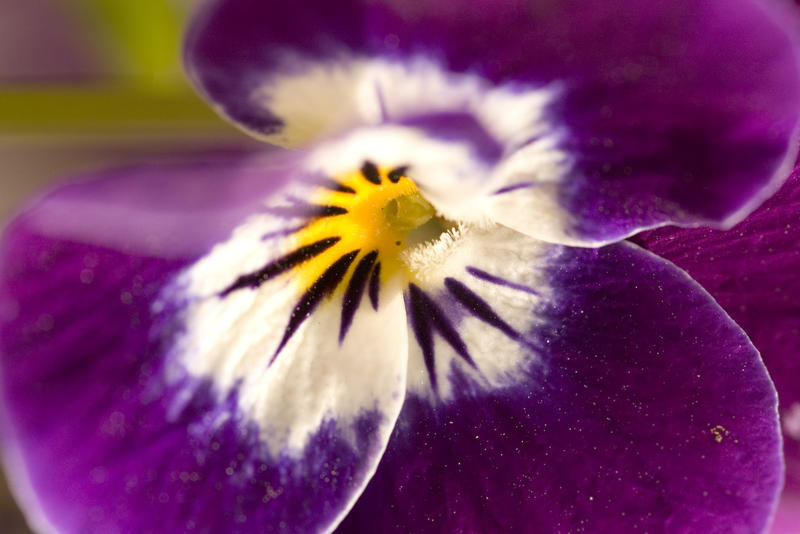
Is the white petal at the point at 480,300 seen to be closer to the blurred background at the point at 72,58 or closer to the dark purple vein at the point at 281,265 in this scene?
the dark purple vein at the point at 281,265

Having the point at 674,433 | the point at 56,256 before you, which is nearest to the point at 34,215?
the point at 56,256

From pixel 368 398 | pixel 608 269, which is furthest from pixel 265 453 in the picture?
pixel 608 269

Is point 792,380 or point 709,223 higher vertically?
point 709,223

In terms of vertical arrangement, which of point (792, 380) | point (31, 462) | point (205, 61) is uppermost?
point (205, 61)

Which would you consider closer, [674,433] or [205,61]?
[205,61]

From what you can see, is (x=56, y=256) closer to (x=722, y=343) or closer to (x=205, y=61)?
(x=205, y=61)

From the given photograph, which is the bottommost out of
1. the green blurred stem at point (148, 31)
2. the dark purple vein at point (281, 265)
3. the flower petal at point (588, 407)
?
the flower petal at point (588, 407)

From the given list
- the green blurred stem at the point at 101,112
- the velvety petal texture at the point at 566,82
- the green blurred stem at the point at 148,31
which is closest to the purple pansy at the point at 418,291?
the velvety petal texture at the point at 566,82

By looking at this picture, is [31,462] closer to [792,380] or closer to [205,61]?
[205,61]
